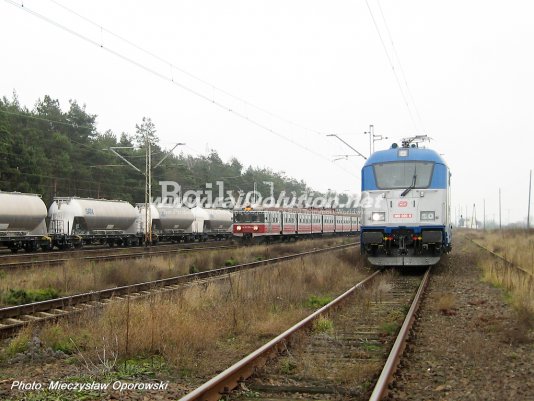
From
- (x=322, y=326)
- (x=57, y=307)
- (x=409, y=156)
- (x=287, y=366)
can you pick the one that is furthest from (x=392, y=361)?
(x=409, y=156)

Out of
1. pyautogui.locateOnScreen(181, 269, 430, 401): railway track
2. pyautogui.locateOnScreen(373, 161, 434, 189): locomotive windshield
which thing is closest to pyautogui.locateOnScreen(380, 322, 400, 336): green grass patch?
pyautogui.locateOnScreen(181, 269, 430, 401): railway track

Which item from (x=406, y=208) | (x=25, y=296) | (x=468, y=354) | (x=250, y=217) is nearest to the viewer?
(x=468, y=354)

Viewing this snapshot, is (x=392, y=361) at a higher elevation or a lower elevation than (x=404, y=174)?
lower

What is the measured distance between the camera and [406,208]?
1648cm

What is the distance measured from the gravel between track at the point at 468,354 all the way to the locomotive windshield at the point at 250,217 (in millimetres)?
26315

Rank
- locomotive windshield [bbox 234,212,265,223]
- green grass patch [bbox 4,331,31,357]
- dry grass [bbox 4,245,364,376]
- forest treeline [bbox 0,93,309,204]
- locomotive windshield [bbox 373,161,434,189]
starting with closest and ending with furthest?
1. dry grass [bbox 4,245,364,376]
2. green grass patch [bbox 4,331,31,357]
3. locomotive windshield [bbox 373,161,434,189]
4. locomotive windshield [bbox 234,212,265,223]
5. forest treeline [bbox 0,93,309,204]

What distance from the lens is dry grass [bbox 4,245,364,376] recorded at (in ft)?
23.7

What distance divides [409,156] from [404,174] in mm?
594

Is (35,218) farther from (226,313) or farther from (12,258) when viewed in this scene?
(226,313)

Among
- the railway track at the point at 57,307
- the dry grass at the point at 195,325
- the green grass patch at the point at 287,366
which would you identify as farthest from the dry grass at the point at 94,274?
the green grass patch at the point at 287,366

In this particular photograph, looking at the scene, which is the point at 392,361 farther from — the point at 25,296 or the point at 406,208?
the point at 406,208

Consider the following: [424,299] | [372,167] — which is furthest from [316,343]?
[372,167]

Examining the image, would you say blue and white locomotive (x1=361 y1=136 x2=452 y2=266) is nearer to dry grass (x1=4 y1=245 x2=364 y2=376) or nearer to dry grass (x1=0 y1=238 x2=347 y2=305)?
dry grass (x1=4 y1=245 x2=364 y2=376)

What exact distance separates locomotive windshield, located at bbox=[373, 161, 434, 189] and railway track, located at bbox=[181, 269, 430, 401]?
7371mm
